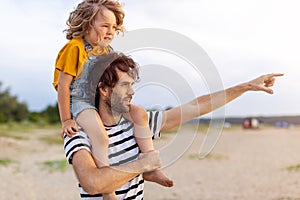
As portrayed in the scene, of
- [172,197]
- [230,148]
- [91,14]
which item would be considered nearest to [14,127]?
[230,148]

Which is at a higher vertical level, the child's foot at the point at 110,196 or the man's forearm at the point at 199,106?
the man's forearm at the point at 199,106

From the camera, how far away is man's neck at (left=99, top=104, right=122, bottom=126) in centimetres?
164

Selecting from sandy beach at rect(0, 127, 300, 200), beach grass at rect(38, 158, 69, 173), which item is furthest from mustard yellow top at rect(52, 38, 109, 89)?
beach grass at rect(38, 158, 69, 173)

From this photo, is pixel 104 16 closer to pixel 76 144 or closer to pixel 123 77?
pixel 123 77

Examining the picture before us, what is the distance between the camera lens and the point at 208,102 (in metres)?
1.82

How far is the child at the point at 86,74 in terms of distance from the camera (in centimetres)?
160

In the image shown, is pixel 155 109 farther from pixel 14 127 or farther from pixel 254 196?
pixel 14 127

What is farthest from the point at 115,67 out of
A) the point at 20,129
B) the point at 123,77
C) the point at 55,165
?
the point at 20,129

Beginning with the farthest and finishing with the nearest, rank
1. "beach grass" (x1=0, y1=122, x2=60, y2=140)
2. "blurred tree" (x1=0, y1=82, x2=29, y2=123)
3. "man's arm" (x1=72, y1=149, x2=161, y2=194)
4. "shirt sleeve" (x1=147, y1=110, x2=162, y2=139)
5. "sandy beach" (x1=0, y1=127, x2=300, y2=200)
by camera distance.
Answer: "blurred tree" (x1=0, y1=82, x2=29, y2=123), "beach grass" (x1=0, y1=122, x2=60, y2=140), "sandy beach" (x1=0, y1=127, x2=300, y2=200), "shirt sleeve" (x1=147, y1=110, x2=162, y2=139), "man's arm" (x1=72, y1=149, x2=161, y2=194)

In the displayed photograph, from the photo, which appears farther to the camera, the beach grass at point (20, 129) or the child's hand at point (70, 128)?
the beach grass at point (20, 129)

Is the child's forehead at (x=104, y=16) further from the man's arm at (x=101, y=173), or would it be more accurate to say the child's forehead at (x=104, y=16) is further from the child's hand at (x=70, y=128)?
the man's arm at (x=101, y=173)

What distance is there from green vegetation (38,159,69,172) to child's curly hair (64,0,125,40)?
6.61 meters

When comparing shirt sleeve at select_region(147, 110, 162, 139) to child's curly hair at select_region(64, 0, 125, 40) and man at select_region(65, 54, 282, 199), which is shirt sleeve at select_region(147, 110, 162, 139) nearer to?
man at select_region(65, 54, 282, 199)

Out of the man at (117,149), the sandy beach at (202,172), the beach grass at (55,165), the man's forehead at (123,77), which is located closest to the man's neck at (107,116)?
the man at (117,149)
